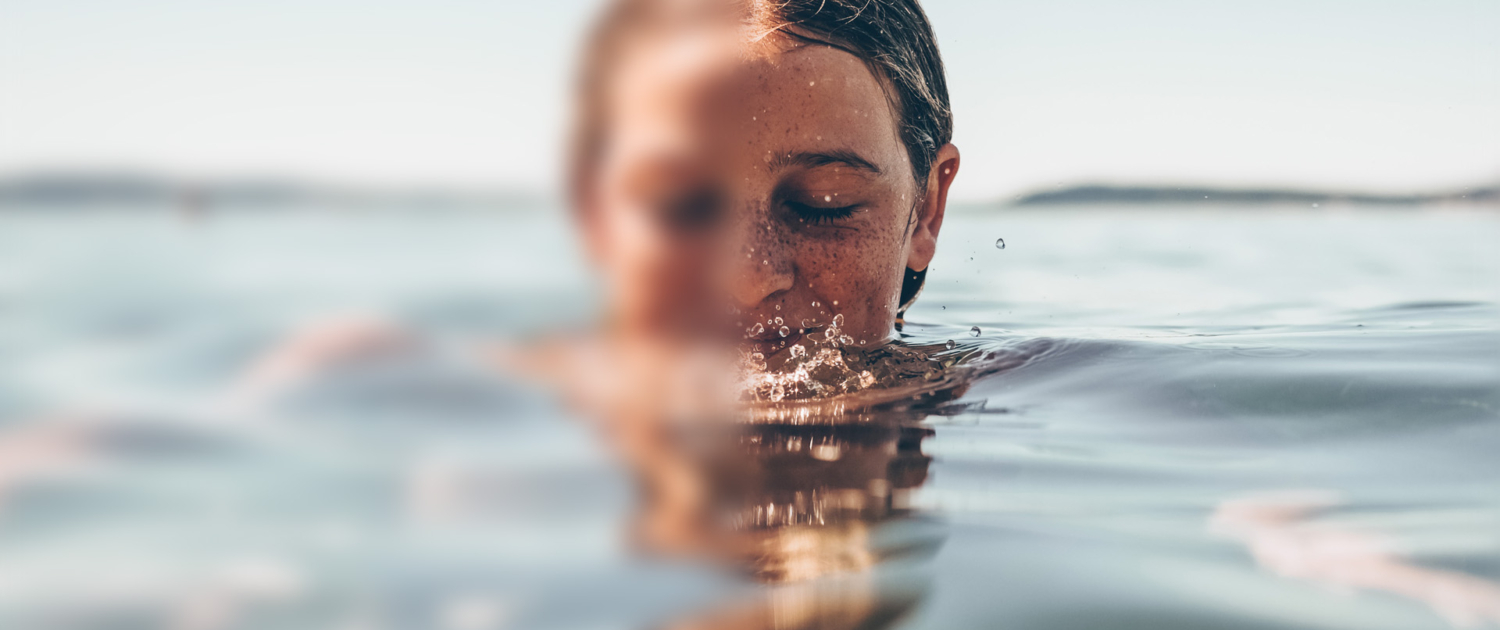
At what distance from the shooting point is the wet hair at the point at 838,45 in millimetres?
2576

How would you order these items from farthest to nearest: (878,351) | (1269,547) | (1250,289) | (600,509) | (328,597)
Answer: (1250,289), (878,351), (1269,547), (600,509), (328,597)

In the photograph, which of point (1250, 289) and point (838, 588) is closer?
point (838, 588)

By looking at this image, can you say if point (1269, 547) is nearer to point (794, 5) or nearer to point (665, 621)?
point (665, 621)

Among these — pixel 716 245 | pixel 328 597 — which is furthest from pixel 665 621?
pixel 716 245

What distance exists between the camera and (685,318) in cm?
242

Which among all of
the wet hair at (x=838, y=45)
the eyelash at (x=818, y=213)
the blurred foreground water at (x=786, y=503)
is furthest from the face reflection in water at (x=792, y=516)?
the wet hair at (x=838, y=45)

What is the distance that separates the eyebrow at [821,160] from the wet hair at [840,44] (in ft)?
0.94

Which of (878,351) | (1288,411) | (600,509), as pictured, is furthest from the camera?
(878,351)

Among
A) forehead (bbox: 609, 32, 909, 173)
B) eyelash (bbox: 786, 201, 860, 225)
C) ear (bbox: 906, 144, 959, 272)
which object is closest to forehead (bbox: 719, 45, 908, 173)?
forehead (bbox: 609, 32, 909, 173)

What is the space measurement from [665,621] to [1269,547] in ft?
2.79

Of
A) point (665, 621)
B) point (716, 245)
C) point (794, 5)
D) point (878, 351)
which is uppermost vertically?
point (794, 5)

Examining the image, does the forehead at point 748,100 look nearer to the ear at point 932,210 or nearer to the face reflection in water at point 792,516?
the ear at point 932,210

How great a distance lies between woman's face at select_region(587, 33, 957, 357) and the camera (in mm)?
2381

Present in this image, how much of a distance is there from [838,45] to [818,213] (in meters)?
0.44
